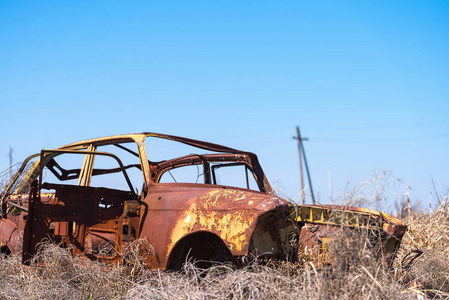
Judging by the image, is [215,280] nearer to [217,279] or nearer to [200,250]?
[217,279]

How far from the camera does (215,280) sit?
4.38 m

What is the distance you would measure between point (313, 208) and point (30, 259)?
305 centimetres

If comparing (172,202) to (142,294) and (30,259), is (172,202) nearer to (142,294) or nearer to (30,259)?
(142,294)

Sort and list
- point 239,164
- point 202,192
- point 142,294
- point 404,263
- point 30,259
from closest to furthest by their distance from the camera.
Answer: point 142,294 → point 202,192 → point 30,259 → point 404,263 → point 239,164

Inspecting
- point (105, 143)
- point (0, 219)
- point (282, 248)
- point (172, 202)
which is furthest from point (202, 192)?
point (0, 219)

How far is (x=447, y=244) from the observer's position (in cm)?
837

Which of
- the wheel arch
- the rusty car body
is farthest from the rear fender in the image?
the wheel arch

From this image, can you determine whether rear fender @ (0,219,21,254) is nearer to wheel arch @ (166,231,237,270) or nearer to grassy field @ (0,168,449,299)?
grassy field @ (0,168,449,299)

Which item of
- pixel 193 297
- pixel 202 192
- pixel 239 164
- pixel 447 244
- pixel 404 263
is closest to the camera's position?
pixel 193 297

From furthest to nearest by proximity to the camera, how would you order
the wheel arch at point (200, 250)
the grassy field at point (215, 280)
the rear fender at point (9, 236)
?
the rear fender at point (9, 236) → the wheel arch at point (200, 250) → the grassy field at point (215, 280)

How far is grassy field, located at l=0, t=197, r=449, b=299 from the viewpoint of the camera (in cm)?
396

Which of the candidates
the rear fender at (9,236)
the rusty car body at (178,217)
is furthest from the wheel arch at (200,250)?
the rear fender at (9,236)

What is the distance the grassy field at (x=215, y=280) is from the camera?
3957mm

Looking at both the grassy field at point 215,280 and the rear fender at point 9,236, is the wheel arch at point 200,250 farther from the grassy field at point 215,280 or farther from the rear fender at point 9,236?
the rear fender at point 9,236
